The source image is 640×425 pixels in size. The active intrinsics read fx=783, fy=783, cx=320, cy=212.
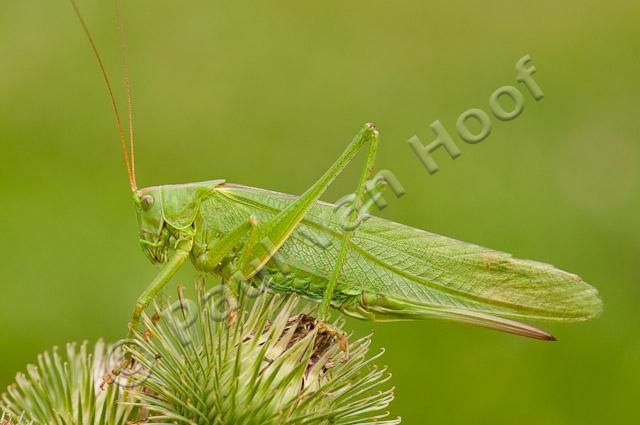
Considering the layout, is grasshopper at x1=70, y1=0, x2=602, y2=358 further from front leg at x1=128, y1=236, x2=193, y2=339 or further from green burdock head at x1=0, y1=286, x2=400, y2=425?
green burdock head at x1=0, y1=286, x2=400, y2=425

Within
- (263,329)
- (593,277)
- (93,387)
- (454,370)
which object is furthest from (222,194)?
(593,277)

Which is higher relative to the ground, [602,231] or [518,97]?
[518,97]

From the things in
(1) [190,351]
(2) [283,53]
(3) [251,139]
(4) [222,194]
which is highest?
(2) [283,53]

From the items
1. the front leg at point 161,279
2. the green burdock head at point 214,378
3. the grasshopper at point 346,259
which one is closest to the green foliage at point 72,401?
the green burdock head at point 214,378

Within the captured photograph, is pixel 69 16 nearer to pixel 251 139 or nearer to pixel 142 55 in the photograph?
pixel 142 55

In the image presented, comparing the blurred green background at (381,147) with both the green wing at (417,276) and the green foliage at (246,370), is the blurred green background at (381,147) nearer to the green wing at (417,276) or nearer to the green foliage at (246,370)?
the green wing at (417,276)

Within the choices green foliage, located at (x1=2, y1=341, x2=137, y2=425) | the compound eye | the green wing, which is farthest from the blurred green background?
green foliage, located at (x1=2, y1=341, x2=137, y2=425)
